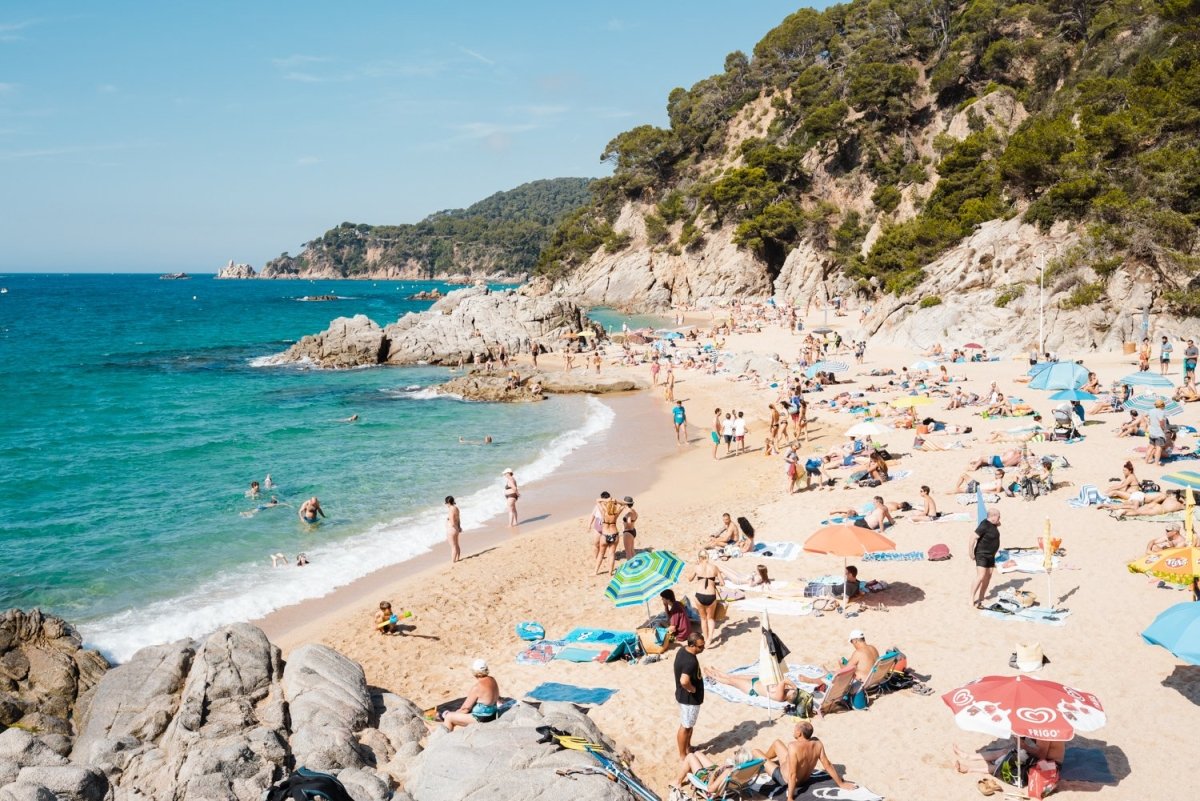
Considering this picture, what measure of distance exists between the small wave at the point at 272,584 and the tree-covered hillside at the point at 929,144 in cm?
2710

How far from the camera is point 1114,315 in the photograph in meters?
30.7

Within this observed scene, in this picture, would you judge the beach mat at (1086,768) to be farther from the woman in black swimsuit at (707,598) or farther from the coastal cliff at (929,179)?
the coastal cliff at (929,179)

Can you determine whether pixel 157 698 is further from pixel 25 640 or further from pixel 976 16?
pixel 976 16

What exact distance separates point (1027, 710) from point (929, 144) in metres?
69.4

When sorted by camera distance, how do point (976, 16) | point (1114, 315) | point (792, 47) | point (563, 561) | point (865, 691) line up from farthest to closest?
point (792, 47) → point (976, 16) → point (1114, 315) → point (563, 561) → point (865, 691)

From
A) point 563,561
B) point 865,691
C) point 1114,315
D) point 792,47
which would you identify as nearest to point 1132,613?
point 865,691

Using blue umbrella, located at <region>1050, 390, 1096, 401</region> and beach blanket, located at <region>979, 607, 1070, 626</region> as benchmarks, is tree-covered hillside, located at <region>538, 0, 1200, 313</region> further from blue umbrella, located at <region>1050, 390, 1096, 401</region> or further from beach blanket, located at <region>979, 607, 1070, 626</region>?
beach blanket, located at <region>979, 607, 1070, 626</region>

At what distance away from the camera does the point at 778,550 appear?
14023mm

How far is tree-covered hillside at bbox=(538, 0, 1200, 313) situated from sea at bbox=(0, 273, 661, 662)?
2356 centimetres

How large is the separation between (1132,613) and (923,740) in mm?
4105

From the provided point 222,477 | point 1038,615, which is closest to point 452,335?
point 222,477

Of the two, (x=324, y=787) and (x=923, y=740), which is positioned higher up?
(x=324, y=787)

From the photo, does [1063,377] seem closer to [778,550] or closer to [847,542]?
[778,550]

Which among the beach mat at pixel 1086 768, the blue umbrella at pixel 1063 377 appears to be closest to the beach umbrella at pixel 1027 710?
the beach mat at pixel 1086 768
